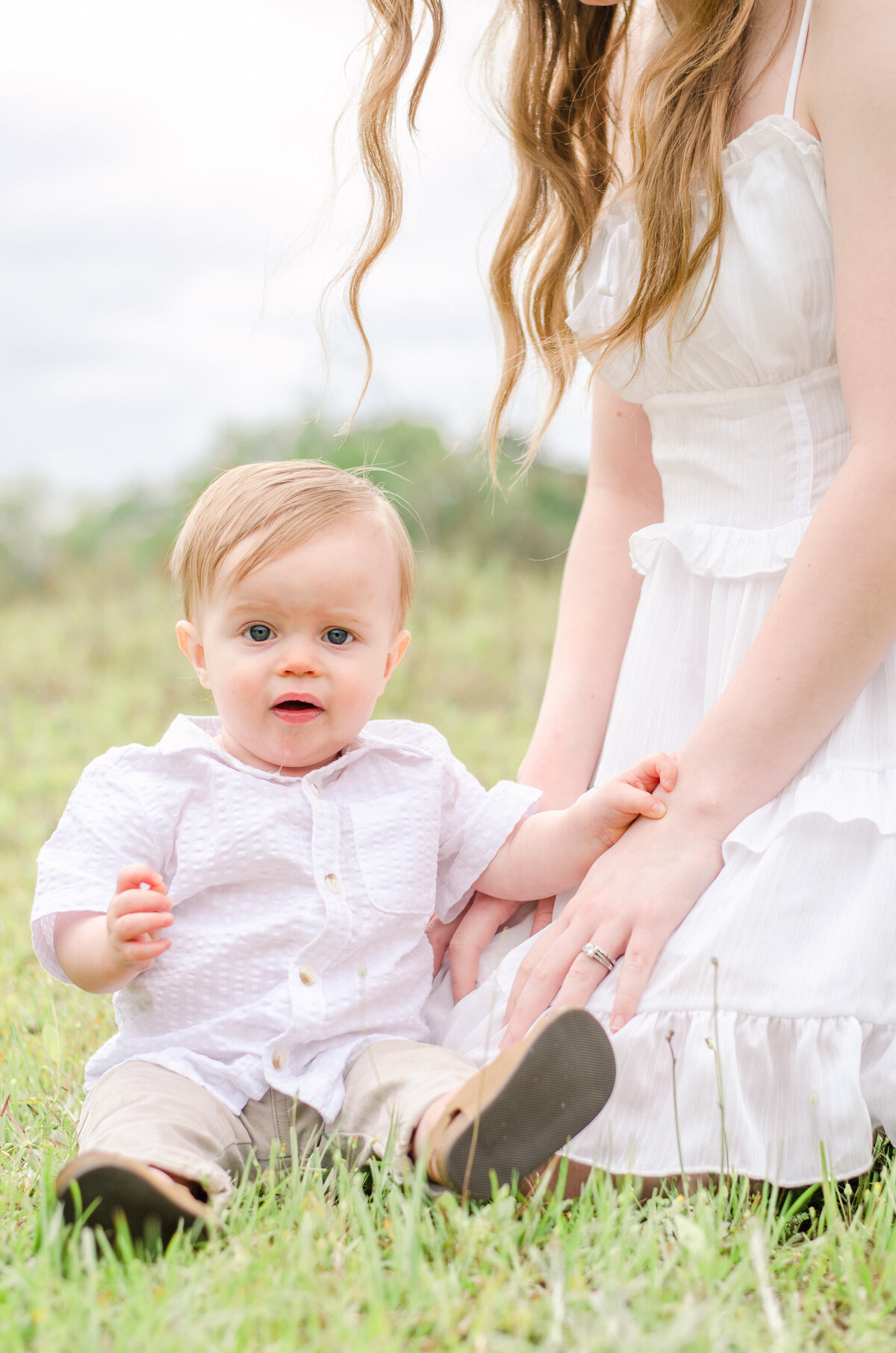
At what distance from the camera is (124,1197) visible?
3.69ft

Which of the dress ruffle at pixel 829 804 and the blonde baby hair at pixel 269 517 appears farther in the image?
the blonde baby hair at pixel 269 517

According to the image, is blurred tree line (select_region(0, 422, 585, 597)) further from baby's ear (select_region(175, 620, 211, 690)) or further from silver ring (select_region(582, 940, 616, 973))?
silver ring (select_region(582, 940, 616, 973))

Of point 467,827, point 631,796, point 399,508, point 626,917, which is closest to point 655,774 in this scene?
point 631,796

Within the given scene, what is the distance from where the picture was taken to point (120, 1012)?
1.55m

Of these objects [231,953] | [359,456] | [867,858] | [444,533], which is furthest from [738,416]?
[444,533]

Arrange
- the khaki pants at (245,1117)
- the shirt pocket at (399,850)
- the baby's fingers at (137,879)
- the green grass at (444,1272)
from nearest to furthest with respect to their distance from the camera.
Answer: the green grass at (444,1272) < the khaki pants at (245,1117) < the baby's fingers at (137,879) < the shirt pocket at (399,850)

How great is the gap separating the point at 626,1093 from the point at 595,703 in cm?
62

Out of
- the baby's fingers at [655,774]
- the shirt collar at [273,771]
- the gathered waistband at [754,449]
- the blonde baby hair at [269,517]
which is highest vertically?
the gathered waistband at [754,449]

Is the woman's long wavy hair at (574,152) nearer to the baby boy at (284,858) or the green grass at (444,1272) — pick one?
the baby boy at (284,858)

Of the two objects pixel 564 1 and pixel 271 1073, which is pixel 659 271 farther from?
pixel 271 1073

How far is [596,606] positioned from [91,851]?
818 millimetres

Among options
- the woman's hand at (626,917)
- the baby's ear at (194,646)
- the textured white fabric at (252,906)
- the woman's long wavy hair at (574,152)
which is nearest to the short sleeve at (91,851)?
the textured white fabric at (252,906)

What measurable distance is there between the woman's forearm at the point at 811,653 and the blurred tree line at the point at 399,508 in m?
5.43

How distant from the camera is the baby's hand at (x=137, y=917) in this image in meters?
1.37
